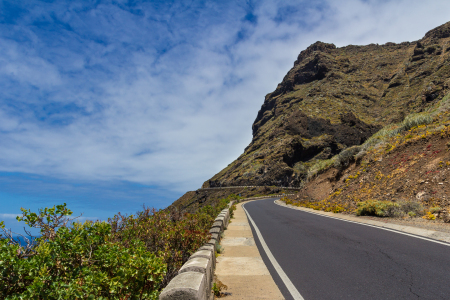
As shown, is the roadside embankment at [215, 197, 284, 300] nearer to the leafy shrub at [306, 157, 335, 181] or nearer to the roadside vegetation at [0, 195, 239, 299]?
the roadside vegetation at [0, 195, 239, 299]

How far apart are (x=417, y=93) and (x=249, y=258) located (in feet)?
258

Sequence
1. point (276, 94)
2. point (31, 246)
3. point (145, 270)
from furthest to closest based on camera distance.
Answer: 1. point (276, 94)
2. point (31, 246)
3. point (145, 270)

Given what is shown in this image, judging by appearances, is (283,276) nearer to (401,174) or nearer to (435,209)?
(435,209)

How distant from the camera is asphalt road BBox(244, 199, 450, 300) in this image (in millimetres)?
3982

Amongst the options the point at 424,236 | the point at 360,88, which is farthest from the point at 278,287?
the point at 360,88

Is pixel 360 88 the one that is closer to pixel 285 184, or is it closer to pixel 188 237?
pixel 285 184

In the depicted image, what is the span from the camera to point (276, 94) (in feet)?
467

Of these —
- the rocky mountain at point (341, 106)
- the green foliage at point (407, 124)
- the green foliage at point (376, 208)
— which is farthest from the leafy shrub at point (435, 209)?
the rocky mountain at point (341, 106)

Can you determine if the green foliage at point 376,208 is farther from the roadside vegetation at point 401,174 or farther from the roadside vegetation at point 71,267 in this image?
the roadside vegetation at point 71,267

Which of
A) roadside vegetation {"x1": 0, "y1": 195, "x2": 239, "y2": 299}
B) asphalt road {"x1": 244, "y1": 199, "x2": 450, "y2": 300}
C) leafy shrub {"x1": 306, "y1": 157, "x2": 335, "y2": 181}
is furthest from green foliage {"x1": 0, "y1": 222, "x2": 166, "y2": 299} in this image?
leafy shrub {"x1": 306, "y1": 157, "x2": 335, "y2": 181}

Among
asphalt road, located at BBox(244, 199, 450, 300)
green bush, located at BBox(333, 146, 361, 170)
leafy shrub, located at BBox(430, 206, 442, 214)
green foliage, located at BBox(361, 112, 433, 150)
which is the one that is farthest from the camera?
green bush, located at BBox(333, 146, 361, 170)

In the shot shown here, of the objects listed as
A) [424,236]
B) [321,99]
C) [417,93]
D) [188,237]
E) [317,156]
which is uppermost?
[321,99]

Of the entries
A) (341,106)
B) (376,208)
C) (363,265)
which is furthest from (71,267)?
(341,106)

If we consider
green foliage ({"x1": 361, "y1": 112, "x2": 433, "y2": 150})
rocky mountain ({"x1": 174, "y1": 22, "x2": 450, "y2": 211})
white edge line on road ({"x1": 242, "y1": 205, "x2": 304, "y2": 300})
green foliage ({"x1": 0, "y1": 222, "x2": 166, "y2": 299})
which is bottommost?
white edge line on road ({"x1": 242, "y1": 205, "x2": 304, "y2": 300})
